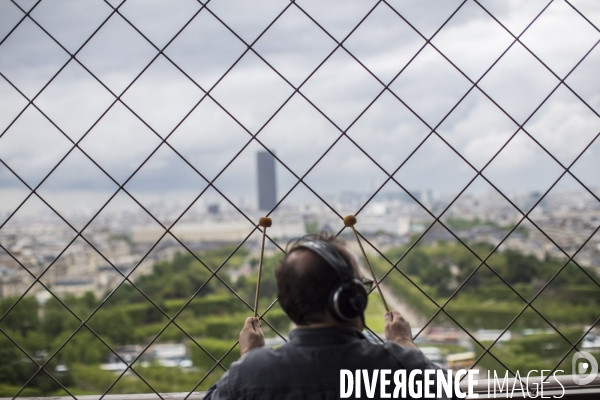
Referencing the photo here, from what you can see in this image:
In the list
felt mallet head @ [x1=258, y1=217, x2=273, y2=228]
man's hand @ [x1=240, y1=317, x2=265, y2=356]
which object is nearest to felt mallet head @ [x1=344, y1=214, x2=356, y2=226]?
felt mallet head @ [x1=258, y1=217, x2=273, y2=228]

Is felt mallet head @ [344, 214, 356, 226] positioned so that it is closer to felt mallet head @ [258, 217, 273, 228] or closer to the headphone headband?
felt mallet head @ [258, 217, 273, 228]

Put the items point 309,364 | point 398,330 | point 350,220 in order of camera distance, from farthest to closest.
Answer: point 350,220 < point 398,330 < point 309,364

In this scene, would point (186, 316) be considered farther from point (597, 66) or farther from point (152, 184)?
point (597, 66)

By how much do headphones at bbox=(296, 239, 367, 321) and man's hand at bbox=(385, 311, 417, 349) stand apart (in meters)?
0.16

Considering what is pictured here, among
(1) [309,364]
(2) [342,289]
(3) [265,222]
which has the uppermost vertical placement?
(3) [265,222]

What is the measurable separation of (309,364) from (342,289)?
5.2 inches

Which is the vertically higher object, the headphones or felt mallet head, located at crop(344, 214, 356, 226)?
felt mallet head, located at crop(344, 214, 356, 226)

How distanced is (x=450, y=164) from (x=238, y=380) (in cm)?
1723

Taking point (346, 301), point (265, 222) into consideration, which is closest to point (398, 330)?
point (346, 301)

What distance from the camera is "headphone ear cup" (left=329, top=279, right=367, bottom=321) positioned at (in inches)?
35.0

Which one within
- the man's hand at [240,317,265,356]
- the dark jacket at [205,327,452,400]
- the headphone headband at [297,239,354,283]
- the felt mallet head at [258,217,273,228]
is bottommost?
the dark jacket at [205,327,452,400]

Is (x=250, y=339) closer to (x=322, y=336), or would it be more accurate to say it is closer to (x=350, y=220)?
(x=322, y=336)

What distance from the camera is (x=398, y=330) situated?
1058 mm

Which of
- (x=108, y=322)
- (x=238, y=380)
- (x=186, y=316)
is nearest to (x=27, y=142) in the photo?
(x=238, y=380)
